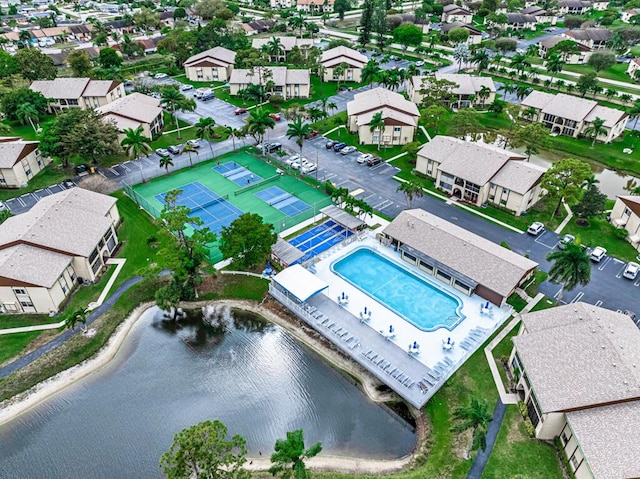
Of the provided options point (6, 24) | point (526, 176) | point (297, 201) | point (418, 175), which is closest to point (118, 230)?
point (297, 201)

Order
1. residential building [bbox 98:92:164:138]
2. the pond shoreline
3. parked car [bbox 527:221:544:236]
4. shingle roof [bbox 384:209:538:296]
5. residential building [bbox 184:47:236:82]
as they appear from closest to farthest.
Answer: the pond shoreline, shingle roof [bbox 384:209:538:296], parked car [bbox 527:221:544:236], residential building [bbox 98:92:164:138], residential building [bbox 184:47:236:82]

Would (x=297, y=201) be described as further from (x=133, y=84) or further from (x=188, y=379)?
(x=133, y=84)

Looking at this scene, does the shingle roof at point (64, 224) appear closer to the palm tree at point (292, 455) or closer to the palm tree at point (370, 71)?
the palm tree at point (292, 455)

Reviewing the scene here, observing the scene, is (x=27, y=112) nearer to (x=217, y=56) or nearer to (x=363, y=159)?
(x=217, y=56)

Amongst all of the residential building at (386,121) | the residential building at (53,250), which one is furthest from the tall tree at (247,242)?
the residential building at (386,121)

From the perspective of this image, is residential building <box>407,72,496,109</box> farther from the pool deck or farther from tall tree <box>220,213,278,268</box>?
tall tree <box>220,213,278,268</box>

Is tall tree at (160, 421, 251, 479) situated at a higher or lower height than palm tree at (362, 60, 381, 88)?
lower

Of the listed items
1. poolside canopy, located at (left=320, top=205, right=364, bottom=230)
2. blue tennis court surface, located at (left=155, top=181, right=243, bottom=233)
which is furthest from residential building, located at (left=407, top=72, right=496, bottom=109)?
blue tennis court surface, located at (left=155, top=181, right=243, bottom=233)

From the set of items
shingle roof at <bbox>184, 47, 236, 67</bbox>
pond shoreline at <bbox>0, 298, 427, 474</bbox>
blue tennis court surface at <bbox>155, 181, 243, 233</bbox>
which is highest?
shingle roof at <bbox>184, 47, 236, 67</bbox>
